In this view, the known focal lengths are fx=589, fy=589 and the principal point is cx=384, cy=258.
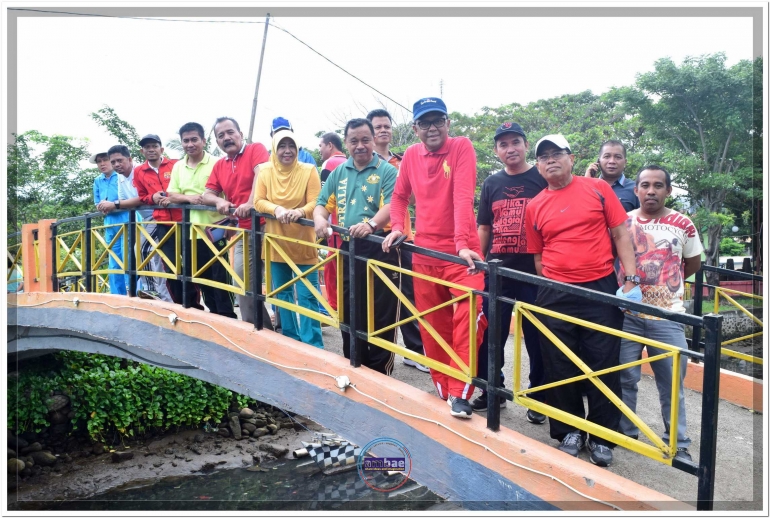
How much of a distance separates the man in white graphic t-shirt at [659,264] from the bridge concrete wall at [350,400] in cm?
79

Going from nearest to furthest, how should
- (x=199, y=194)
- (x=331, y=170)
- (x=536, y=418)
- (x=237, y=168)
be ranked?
(x=536, y=418), (x=237, y=168), (x=331, y=170), (x=199, y=194)

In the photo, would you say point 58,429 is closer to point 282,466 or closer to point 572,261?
point 282,466

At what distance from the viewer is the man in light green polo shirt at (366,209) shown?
3879 mm

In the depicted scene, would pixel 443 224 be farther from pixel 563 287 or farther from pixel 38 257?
pixel 38 257

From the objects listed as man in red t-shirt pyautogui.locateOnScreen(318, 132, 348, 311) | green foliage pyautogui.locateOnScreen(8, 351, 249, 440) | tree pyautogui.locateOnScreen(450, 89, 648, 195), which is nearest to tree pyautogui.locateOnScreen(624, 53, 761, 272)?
tree pyautogui.locateOnScreen(450, 89, 648, 195)

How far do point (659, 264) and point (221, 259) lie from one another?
3.15 metres

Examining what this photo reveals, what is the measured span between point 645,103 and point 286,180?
11.1 metres

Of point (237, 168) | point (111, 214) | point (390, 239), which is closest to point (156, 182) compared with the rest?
point (111, 214)

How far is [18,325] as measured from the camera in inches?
283

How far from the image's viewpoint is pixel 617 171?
13.9 ft

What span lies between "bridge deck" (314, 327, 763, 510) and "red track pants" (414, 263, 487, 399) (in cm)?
29

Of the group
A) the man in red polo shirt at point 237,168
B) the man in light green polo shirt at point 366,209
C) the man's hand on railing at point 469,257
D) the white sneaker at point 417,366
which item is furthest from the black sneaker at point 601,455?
the man in red polo shirt at point 237,168

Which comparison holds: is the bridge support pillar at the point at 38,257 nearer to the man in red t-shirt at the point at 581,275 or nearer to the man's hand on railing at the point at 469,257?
the man's hand on railing at the point at 469,257

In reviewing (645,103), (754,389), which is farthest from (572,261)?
(645,103)
